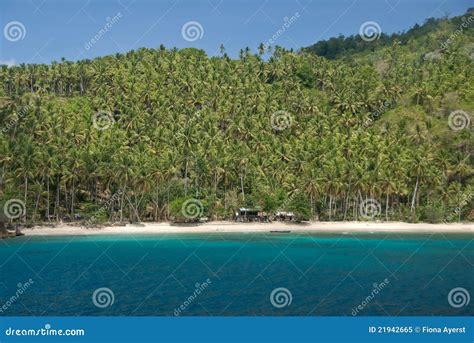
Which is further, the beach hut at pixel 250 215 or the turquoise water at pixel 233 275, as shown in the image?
the beach hut at pixel 250 215

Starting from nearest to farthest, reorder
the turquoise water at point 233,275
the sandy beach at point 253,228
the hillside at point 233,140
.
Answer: the turquoise water at point 233,275, the sandy beach at point 253,228, the hillside at point 233,140

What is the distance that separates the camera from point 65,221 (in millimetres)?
96812

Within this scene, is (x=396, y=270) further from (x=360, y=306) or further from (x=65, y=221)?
(x=65, y=221)

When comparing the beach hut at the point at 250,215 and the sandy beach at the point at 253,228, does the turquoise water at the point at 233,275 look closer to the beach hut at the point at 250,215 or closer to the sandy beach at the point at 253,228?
the sandy beach at the point at 253,228

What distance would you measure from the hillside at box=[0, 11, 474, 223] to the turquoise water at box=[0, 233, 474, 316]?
1890 cm

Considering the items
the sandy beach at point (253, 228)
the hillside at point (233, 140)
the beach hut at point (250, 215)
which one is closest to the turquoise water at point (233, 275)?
the sandy beach at point (253, 228)

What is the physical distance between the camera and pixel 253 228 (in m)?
92.4

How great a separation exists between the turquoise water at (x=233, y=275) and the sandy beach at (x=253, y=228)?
7.70 metres

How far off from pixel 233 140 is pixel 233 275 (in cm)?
7535

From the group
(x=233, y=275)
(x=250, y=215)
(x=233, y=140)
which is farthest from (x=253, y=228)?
(x=233, y=275)

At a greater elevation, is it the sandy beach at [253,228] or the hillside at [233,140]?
the hillside at [233,140]

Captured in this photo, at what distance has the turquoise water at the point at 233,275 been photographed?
34.1 meters

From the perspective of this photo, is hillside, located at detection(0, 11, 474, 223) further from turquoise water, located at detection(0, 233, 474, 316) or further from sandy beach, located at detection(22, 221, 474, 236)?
turquoise water, located at detection(0, 233, 474, 316)

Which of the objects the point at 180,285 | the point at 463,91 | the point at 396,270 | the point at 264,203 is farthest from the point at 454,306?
the point at 463,91
